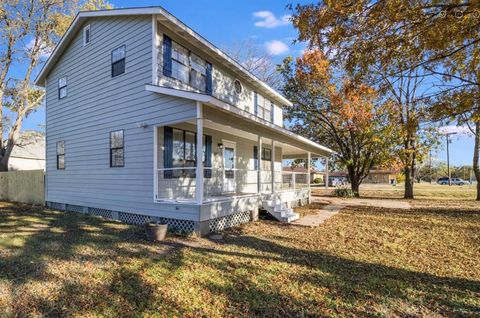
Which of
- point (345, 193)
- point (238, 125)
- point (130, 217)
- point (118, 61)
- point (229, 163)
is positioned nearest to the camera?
point (238, 125)

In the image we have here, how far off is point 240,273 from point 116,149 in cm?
717

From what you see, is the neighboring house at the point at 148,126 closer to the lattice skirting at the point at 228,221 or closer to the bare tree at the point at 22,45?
the lattice skirting at the point at 228,221

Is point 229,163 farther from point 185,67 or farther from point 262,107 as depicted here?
point 185,67

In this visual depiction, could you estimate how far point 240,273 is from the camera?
525cm

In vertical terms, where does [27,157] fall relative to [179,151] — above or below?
above

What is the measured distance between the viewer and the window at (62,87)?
13.0 meters

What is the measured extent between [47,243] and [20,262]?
1.52 m

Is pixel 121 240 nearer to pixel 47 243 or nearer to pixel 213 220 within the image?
pixel 47 243

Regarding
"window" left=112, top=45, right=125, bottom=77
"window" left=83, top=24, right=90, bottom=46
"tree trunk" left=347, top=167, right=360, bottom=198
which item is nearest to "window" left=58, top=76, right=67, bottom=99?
"window" left=83, top=24, right=90, bottom=46

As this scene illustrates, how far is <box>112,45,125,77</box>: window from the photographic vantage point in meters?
10.3

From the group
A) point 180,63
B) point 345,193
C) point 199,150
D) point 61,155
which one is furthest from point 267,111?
point 61,155

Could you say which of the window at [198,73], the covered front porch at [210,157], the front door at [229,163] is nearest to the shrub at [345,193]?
the covered front porch at [210,157]

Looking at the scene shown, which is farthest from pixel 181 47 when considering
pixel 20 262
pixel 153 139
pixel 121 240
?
pixel 20 262

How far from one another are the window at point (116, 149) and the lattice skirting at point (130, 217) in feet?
5.76
